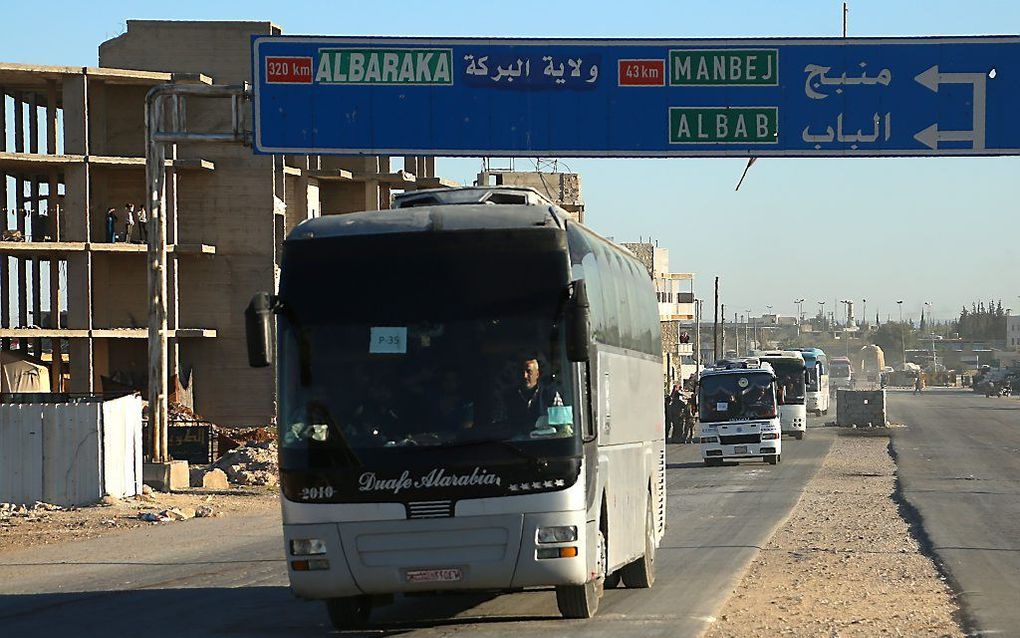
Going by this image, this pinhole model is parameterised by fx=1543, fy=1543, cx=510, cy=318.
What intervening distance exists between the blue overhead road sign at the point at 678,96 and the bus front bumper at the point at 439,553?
12.7 meters

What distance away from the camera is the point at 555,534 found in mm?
11516

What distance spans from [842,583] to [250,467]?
2117 centimetres

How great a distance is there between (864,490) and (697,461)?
13.9 meters

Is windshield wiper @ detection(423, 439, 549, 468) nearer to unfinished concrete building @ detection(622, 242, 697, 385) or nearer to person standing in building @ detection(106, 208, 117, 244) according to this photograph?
person standing in building @ detection(106, 208, 117, 244)

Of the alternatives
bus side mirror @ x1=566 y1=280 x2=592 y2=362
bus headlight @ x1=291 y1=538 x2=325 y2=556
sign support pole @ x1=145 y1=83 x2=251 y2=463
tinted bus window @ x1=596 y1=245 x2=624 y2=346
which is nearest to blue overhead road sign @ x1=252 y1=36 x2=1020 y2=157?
sign support pole @ x1=145 y1=83 x2=251 y2=463

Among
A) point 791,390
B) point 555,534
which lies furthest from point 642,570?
point 791,390

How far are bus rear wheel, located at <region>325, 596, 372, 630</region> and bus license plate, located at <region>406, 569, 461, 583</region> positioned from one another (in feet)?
3.34

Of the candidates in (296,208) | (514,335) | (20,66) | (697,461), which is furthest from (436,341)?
(296,208)

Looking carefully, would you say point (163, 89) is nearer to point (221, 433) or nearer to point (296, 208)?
point (221, 433)

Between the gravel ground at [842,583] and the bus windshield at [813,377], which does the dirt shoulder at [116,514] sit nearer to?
the gravel ground at [842,583]

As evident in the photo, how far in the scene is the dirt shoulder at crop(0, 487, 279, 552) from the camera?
23.6 m

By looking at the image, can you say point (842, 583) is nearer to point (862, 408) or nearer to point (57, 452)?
point (57, 452)

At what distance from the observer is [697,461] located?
151 feet

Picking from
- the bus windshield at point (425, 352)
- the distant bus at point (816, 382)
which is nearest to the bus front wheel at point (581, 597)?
the bus windshield at point (425, 352)
